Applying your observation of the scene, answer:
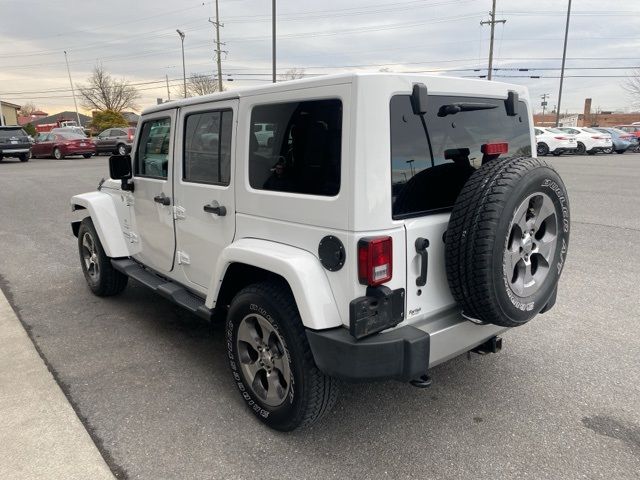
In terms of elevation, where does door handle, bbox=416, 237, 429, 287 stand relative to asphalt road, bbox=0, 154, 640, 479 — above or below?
above

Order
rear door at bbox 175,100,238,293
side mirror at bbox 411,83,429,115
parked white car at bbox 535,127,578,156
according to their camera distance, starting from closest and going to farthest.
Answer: side mirror at bbox 411,83,429,115 < rear door at bbox 175,100,238,293 < parked white car at bbox 535,127,578,156

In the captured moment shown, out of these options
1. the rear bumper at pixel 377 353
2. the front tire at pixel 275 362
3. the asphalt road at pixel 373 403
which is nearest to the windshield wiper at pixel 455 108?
the rear bumper at pixel 377 353

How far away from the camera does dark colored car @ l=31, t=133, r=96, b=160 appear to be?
81.8 feet

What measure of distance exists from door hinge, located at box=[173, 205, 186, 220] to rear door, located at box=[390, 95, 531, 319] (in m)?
1.75

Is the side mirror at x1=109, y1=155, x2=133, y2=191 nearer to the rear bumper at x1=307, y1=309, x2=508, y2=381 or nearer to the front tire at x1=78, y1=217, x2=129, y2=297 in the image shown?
the front tire at x1=78, y1=217, x2=129, y2=297

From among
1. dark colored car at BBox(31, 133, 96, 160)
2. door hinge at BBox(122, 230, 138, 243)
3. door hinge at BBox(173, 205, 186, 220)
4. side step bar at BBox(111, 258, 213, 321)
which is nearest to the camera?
side step bar at BBox(111, 258, 213, 321)

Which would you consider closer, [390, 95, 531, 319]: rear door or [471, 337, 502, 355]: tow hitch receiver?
[390, 95, 531, 319]: rear door

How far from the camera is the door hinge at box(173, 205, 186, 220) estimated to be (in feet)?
11.6

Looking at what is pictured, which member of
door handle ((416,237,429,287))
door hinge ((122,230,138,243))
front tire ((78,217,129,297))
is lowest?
front tire ((78,217,129,297))

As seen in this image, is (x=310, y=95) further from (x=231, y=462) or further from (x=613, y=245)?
(x=613, y=245)

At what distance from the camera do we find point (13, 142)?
22.8 m

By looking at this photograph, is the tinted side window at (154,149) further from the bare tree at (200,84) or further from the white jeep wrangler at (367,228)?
the bare tree at (200,84)

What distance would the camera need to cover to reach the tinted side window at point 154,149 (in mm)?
3732

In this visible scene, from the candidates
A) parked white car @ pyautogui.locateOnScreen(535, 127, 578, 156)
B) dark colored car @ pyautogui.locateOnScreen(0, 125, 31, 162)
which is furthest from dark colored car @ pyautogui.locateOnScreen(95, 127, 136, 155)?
parked white car @ pyautogui.locateOnScreen(535, 127, 578, 156)
